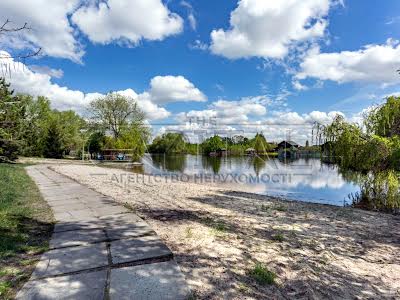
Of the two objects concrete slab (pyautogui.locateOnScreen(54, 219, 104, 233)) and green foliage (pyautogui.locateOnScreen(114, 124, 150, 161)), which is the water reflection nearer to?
green foliage (pyautogui.locateOnScreen(114, 124, 150, 161))

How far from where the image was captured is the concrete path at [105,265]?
103 inches

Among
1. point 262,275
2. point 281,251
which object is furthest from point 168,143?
point 262,275

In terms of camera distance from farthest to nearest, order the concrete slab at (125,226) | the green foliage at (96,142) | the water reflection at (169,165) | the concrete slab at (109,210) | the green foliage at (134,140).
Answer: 1. the green foliage at (96,142)
2. the green foliage at (134,140)
3. the water reflection at (169,165)
4. the concrete slab at (109,210)
5. the concrete slab at (125,226)

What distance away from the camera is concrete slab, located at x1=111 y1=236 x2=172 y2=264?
331cm

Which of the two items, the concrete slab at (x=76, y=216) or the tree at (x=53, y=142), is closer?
the concrete slab at (x=76, y=216)

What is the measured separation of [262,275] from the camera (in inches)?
121

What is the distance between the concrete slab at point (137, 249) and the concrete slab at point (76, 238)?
15.1 inches

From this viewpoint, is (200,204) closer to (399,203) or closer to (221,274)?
(221,274)

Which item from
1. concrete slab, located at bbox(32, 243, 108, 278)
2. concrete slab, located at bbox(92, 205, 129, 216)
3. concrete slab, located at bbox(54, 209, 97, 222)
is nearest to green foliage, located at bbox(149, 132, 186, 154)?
concrete slab, located at bbox(92, 205, 129, 216)

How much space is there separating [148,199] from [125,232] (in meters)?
3.28

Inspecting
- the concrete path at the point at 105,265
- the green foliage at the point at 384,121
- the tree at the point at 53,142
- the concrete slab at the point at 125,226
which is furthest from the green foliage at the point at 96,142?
the concrete path at the point at 105,265

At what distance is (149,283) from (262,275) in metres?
1.21

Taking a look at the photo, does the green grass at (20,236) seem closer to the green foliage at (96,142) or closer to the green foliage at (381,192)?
the green foliage at (381,192)

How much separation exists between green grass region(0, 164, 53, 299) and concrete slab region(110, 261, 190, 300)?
0.95m
